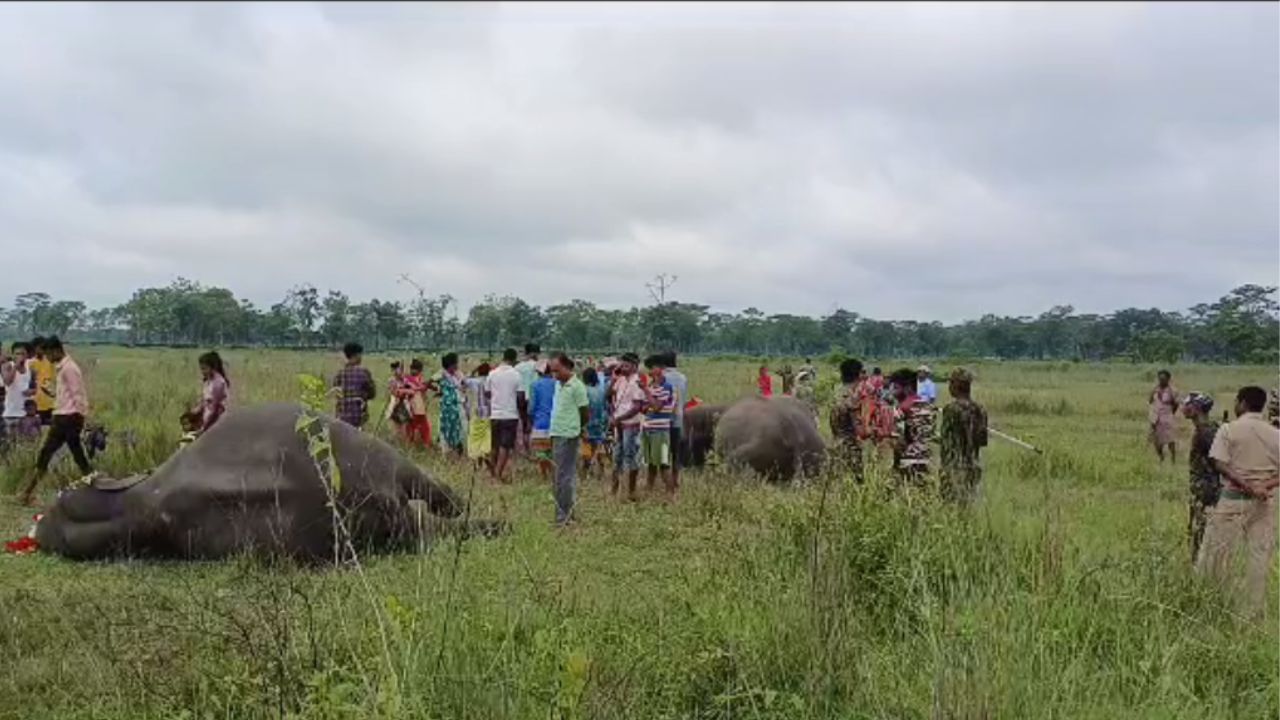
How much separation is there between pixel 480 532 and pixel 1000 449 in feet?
39.2

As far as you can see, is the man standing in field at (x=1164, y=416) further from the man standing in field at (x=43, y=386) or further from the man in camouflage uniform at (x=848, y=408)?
the man standing in field at (x=43, y=386)

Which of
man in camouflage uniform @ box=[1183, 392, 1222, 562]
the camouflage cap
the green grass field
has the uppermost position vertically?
the camouflage cap

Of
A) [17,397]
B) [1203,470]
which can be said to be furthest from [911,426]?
[17,397]

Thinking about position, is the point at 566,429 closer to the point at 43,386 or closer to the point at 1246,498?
the point at 1246,498

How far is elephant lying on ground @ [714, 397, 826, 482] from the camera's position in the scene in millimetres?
12555

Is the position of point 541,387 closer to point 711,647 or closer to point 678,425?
point 678,425

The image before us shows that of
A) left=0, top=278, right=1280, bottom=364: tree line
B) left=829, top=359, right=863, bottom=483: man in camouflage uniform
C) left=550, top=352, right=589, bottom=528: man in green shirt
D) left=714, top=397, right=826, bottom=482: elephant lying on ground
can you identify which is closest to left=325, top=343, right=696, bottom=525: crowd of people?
left=550, top=352, right=589, bottom=528: man in green shirt

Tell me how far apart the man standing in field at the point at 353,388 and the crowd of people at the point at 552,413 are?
11 millimetres

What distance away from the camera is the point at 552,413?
1048cm

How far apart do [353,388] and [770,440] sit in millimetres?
4779

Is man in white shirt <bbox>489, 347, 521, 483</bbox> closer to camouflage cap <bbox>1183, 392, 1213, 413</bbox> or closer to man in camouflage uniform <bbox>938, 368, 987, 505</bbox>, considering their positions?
man in camouflage uniform <bbox>938, 368, 987, 505</bbox>

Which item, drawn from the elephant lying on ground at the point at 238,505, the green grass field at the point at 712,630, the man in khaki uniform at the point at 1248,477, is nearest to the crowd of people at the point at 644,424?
the man in khaki uniform at the point at 1248,477

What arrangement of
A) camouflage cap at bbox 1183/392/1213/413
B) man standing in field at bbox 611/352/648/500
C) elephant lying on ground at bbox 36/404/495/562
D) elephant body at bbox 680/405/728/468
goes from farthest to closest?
elephant body at bbox 680/405/728/468 → man standing in field at bbox 611/352/648/500 → camouflage cap at bbox 1183/392/1213/413 → elephant lying on ground at bbox 36/404/495/562

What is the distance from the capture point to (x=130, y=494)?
8125mm
